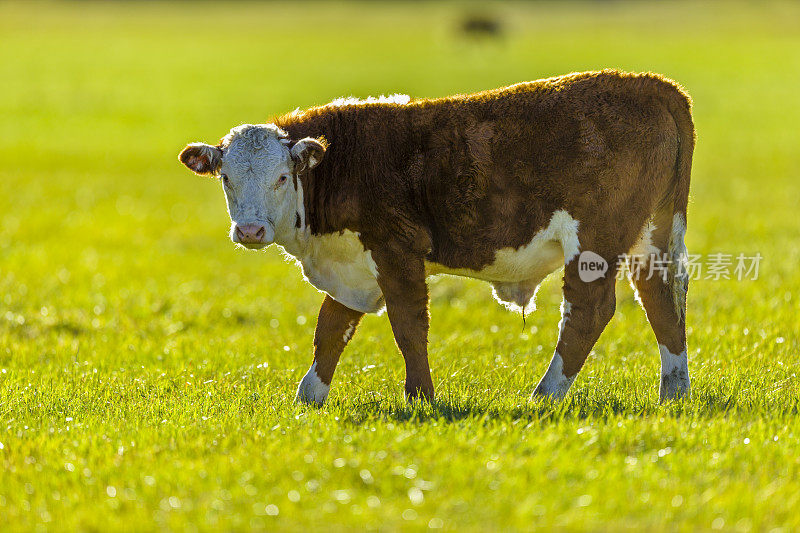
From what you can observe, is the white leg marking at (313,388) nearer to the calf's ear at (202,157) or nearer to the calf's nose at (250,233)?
the calf's nose at (250,233)

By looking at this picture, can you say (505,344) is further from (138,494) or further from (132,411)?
(138,494)

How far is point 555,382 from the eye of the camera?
796cm

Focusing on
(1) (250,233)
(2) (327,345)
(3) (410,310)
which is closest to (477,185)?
(3) (410,310)

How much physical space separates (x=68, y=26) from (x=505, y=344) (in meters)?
94.3

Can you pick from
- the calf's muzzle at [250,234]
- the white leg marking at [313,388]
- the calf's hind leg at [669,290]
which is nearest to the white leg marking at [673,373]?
the calf's hind leg at [669,290]

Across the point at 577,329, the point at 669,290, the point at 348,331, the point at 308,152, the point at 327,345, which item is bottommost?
the point at 327,345

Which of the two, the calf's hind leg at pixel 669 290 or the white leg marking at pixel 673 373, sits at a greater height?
the calf's hind leg at pixel 669 290

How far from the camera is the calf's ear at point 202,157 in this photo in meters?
7.87

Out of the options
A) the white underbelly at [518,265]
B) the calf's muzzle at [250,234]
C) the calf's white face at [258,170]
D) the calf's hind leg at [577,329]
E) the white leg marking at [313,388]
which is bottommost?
the white leg marking at [313,388]

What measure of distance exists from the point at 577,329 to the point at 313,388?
7.10ft

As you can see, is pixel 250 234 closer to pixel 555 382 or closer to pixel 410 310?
pixel 410 310

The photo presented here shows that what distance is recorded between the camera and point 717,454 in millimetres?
6215

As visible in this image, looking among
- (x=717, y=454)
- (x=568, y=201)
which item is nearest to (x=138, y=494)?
(x=717, y=454)

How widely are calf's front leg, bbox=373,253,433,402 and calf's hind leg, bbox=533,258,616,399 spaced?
0.90m
